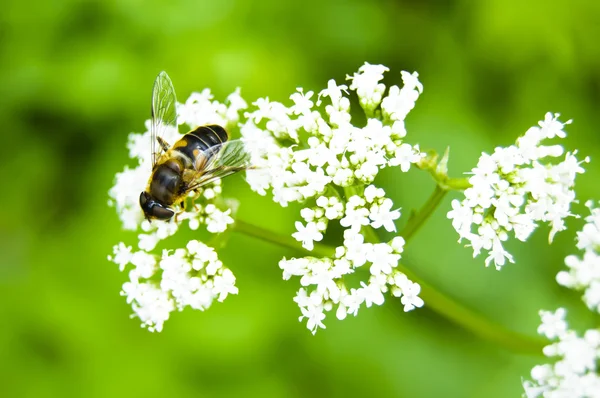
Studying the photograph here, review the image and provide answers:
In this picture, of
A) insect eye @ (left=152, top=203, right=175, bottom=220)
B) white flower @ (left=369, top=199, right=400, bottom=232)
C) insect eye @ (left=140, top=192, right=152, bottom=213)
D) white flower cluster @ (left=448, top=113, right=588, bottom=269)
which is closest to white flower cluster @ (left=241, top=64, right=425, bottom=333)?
white flower @ (left=369, top=199, right=400, bottom=232)

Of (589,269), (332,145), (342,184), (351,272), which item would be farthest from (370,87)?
(589,269)

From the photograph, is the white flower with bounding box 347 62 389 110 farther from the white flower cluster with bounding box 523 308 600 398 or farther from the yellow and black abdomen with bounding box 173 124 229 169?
the white flower cluster with bounding box 523 308 600 398

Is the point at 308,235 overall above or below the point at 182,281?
above

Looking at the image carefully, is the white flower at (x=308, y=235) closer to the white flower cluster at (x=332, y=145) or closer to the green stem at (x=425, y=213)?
the white flower cluster at (x=332, y=145)

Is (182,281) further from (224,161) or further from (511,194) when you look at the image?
(511,194)

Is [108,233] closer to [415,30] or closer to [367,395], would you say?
[367,395]

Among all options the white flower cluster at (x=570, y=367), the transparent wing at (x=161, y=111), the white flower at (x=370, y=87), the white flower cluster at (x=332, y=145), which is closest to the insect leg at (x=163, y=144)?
the transparent wing at (x=161, y=111)
